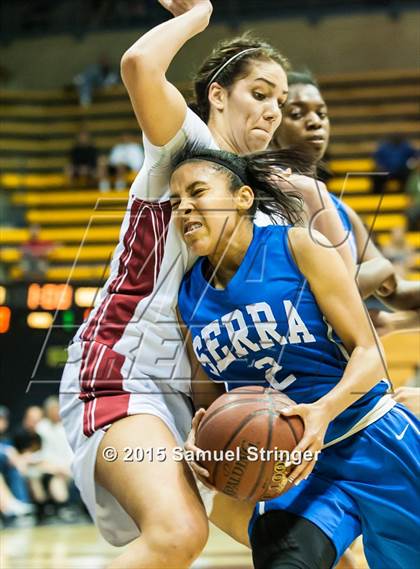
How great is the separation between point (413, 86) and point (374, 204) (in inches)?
114

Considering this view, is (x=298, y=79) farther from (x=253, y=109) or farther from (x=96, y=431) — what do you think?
(x=96, y=431)

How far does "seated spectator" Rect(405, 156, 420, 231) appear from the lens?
10.3 m

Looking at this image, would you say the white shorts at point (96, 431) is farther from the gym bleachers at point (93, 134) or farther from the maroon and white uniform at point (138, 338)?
the gym bleachers at point (93, 134)

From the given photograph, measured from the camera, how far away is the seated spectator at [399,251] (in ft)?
28.2

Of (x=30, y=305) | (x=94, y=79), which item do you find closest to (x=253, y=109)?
(x=30, y=305)

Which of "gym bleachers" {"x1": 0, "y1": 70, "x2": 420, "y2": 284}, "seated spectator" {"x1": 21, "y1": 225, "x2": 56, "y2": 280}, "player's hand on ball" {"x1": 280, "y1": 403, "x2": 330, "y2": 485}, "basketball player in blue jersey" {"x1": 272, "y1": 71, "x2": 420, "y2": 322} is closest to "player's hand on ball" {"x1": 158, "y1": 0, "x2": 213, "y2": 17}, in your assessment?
"basketball player in blue jersey" {"x1": 272, "y1": 71, "x2": 420, "y2": 322}

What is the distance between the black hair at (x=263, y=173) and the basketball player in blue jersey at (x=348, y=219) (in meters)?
0.52

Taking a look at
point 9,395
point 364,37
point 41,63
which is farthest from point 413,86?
point 9,395

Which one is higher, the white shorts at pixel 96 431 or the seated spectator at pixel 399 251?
the white shorts at pixel 96 431

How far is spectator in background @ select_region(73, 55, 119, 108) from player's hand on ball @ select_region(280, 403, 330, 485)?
36.3 feet

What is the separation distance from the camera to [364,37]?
12.7 meters

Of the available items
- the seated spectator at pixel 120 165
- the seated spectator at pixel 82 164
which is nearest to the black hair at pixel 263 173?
the seated spectator at pixel 120 165

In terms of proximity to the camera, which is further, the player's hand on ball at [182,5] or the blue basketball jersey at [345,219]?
the blue basketball jersey at [345,219]

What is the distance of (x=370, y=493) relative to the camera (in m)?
2.64
